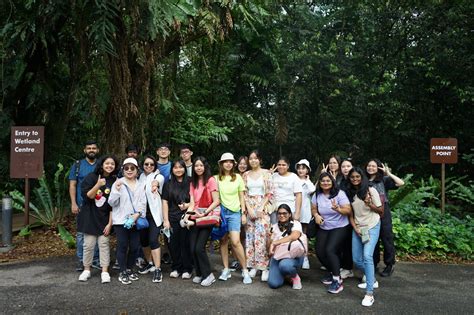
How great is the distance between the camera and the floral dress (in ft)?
17.4

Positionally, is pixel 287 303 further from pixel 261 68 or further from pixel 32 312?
pixel 261 68

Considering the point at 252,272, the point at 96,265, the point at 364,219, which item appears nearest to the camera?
the point at 364,219

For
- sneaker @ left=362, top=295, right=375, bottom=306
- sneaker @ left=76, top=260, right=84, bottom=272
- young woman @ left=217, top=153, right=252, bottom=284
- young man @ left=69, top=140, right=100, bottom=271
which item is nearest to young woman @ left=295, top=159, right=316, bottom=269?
young woman @ left=217, top=153, right=252, bottom=284

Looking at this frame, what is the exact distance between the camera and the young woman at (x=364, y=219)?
467cm

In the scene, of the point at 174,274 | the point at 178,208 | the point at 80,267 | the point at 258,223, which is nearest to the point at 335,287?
the point at 258,223

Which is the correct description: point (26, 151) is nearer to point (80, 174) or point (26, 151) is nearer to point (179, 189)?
point (80, 174)

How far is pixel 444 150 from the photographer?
25.4ft

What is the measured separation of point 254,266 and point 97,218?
222cm

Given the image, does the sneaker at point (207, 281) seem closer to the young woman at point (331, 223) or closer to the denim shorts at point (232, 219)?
the denim shorts at point (232, 219)

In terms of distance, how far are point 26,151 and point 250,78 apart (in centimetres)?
903

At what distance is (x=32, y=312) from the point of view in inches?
164

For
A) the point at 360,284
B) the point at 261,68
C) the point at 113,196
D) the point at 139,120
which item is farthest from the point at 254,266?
the point at 261,68

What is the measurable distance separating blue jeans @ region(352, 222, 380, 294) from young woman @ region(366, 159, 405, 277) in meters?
0.48

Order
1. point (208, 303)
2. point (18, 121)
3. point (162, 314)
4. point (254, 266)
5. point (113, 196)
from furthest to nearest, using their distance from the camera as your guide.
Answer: point (18, 121)
point (254, 266)
point (113, 196)
point (208, 303)
point (162, 314)
